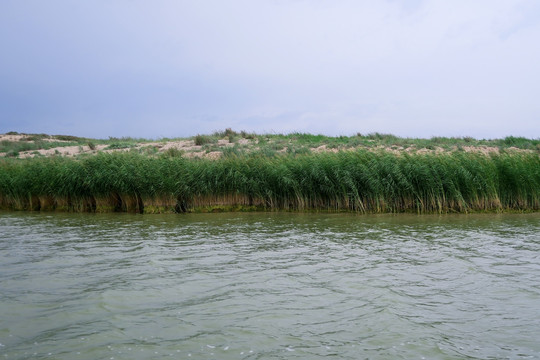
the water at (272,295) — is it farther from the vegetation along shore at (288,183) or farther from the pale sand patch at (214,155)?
the pale sand patch at (214,155)

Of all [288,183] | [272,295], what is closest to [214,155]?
[288,183]

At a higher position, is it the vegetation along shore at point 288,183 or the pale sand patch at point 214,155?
the pale sand patch at point 214,155

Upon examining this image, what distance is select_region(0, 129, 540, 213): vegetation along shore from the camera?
17.9m

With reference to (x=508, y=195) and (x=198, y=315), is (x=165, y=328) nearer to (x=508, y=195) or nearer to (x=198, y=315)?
(x=198, y=315)

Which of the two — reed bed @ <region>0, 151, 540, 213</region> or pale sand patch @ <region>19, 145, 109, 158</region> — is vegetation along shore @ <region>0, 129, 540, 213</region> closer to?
reed bed @ <region>0, 151, 540, 213</region>

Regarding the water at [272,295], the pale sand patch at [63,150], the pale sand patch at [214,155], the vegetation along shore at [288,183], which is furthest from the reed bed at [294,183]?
the pale sand patch at [63,150]

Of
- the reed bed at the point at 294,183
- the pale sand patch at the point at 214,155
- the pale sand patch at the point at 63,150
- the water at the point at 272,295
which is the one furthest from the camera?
the pale sand patch at the point at 63,150

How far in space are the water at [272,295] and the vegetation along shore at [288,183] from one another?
15.9 feet

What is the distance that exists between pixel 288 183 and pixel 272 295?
38.4ft

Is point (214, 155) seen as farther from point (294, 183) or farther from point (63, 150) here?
point (63, 150)

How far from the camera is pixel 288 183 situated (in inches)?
735

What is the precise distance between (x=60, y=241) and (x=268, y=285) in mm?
7061

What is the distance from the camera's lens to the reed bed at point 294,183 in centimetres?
1789

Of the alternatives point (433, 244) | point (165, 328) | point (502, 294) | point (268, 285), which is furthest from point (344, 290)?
point (433, 244)
